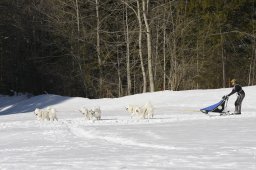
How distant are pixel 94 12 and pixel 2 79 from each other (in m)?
12.1

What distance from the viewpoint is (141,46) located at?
107ft

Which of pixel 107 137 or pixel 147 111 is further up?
pixel 147 111

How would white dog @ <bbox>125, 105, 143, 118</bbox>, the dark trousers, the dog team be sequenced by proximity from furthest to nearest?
the dark trousers < white dog @ <bbox>125, 105, 143, 118</bbox> < the dog team

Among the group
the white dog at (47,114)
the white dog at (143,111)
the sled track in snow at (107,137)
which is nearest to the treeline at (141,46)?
the white dog at (143,111)

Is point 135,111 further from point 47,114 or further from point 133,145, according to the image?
point 133,145

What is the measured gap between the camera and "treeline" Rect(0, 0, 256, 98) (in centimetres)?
3419

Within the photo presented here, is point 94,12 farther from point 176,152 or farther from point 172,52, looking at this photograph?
point 176,152

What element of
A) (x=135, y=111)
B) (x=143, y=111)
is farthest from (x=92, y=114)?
(x=143, y=111)

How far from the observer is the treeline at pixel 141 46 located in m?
34.2

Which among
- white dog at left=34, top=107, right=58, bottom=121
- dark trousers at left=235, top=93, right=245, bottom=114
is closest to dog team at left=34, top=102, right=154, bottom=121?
white dog at left=34, top=107, right=58, bottom=121

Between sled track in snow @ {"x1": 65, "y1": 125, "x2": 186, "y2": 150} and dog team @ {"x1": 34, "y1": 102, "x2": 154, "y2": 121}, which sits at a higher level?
dog team @ {"x1": 34, "y1": 102, "x2": 154, "y2": 121}

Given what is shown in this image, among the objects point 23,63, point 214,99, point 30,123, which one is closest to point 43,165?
point 30,123

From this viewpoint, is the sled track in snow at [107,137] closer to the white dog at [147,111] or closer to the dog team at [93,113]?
the dog team at [93,113]

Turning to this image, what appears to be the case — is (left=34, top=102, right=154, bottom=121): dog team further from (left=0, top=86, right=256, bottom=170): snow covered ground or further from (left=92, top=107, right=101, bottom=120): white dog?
(left=0, top=86, right=256, bottom=170): snow covered ground
